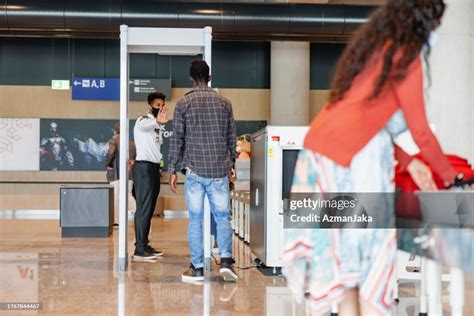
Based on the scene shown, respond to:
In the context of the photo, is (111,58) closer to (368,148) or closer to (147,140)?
(147,140)

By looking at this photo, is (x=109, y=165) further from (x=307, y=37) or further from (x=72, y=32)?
(x=307, y=37)

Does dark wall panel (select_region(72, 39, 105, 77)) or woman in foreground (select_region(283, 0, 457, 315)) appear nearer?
woman in foreground (select_region(283, 0, 457, 315))

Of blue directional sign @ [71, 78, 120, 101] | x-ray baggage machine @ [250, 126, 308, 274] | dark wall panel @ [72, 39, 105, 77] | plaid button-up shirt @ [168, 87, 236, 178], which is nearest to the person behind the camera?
plaid button-up shirt @ [168, 87, 236, 178]

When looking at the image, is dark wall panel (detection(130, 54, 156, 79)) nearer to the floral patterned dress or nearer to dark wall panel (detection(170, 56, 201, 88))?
dark wall panel (detection(170, 56, 201, 88))

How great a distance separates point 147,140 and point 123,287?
165cm

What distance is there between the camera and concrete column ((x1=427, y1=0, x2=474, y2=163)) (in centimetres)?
513

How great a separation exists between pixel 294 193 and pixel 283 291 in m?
2.67

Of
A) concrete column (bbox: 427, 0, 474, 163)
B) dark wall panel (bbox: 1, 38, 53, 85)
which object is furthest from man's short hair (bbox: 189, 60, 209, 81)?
dark wall panel (bbox: 1, 38, 53, 85)

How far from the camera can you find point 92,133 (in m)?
13.5

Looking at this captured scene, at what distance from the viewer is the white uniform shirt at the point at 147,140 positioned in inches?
235

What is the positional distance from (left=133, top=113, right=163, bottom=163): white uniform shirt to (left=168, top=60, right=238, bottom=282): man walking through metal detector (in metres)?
1.10

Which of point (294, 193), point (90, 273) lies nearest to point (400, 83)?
point (294, 193)

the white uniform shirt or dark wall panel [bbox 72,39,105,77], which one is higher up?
dark wall panel [bbox 72,39,105,77]

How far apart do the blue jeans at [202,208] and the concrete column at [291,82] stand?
309 inches
